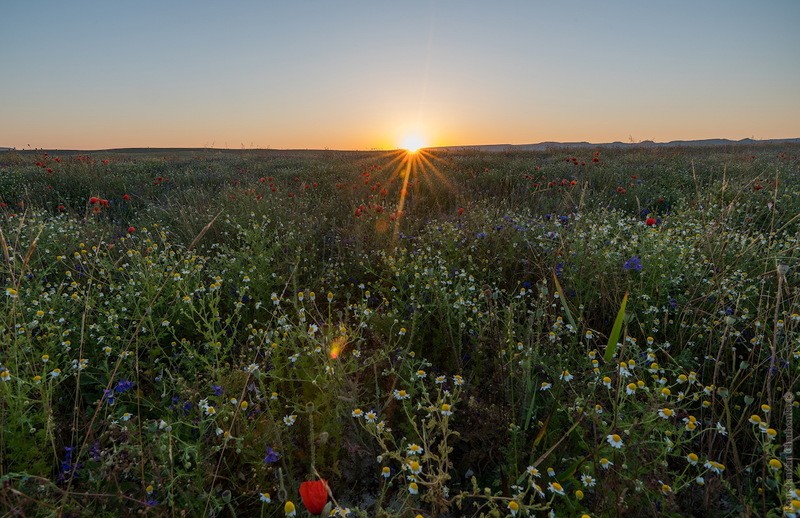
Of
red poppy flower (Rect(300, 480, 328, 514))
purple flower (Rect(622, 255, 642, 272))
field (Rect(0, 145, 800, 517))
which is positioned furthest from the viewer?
purple flower (Rect(622, 255, 642, 272))

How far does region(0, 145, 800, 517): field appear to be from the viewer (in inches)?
63.2

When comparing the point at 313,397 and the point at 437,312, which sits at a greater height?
the point at 437,312

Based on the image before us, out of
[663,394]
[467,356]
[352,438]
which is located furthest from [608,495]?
[467,356]

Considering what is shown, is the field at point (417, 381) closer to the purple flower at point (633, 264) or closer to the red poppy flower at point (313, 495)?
the purple flower at point (633, 264)

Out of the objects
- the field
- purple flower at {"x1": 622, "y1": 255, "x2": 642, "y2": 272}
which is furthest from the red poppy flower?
purple flower at {"x1": 622, "y1": 255, "x2": 642, "y2": 272}

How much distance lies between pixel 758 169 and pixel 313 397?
11.4 m

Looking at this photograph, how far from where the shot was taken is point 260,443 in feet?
6.37

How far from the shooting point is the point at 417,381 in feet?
8.17

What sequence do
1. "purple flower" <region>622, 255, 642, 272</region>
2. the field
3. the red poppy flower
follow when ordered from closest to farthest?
the red poppy flower < the field < "purple flower" <region>622, 255, 642, 272</region>

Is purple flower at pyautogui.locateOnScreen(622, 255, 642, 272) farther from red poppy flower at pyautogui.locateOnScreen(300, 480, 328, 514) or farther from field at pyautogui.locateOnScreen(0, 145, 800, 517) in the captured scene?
red poppy flower at pyautogui.locateOnScreen(300, 480, 328, 514)

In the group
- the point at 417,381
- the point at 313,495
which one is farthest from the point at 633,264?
the point at 313,495

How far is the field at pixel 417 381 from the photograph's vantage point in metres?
1.61

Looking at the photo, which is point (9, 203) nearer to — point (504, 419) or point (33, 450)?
point (33, 450)

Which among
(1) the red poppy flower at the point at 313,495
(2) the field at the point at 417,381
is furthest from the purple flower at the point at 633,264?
(1) the red poppy flower at the point at 313,495
